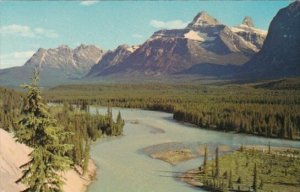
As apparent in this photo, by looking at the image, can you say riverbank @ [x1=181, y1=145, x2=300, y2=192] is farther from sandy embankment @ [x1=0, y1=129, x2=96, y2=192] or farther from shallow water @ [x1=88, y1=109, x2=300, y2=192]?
sandy embankment @ [x1=0, y1=129, x2=96, y2=192]

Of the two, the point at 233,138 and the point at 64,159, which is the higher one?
the point at 64,159

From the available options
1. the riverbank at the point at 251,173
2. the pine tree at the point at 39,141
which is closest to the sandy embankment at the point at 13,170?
the riverbank at the point at 251,173

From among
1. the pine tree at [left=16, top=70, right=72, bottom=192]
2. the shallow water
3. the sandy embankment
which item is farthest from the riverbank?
the pine tree at [left=16, top=70, right=72, bottom=192]

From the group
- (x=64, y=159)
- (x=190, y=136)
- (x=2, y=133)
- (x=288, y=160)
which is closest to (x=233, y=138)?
(x=190, y=136)

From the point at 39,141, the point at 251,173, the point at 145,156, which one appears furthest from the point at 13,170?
the point at 145,156

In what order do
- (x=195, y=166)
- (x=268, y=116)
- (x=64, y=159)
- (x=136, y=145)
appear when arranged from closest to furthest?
(x=64, y=159), (x=195, y=166), (x=136, y=145), (x=268, y=116)

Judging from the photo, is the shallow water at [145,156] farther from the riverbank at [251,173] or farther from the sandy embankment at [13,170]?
the riverbank at [251,173]

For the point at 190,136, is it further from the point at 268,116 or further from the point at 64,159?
the point at 64,159
